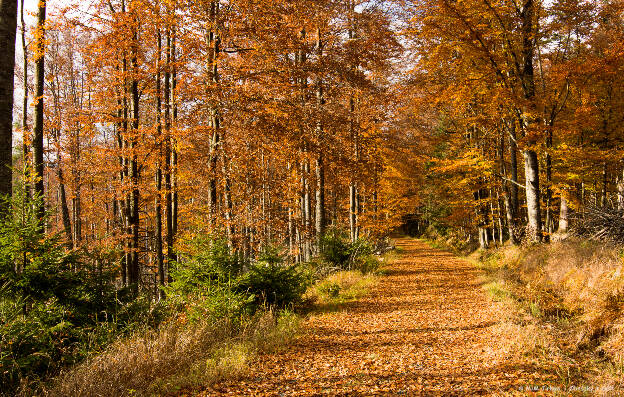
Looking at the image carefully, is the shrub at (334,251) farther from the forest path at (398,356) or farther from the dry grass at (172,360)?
the dry grass at (172,360)

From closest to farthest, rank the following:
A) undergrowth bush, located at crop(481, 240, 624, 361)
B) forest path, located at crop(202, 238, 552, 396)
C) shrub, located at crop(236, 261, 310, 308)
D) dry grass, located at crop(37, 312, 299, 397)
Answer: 1. dry grass, located at crop(37, 312, 299, 397)
2. forest path, located at crop(202, 238, 552, 396)
3. undergrowth bush, located at crop(481, 240, 624, 361)
4. shrub, located at crop(236, 261, 310, 308)

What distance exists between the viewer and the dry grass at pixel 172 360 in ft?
12.5

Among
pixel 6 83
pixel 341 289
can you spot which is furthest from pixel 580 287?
pixel 6 83

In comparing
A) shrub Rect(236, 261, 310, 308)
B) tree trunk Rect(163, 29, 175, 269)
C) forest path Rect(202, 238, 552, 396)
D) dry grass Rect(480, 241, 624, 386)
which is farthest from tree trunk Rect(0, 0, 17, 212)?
dry grass Rect(480, 241, 624, 386)

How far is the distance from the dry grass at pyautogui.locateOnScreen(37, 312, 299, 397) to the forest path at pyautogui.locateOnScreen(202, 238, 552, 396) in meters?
0.29

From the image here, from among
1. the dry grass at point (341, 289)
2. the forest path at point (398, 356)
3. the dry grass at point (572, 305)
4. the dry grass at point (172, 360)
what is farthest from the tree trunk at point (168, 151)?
the dry grass at point (572, 305)

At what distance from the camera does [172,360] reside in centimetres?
478

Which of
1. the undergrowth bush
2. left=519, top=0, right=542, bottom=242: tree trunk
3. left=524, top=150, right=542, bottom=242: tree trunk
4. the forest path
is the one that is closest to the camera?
the forest path

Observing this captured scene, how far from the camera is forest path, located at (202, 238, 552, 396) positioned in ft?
13.9

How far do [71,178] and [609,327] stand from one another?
66.3 ft

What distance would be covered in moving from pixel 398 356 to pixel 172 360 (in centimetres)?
327

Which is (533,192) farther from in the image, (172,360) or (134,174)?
(134,174)

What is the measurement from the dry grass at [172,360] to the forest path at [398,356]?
29cm

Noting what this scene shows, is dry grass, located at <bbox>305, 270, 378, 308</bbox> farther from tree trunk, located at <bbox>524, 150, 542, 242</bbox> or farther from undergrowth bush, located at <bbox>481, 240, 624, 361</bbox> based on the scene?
tree trunk, located at <bbox>524, 150, 542, 242</bbox>
